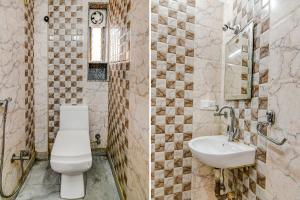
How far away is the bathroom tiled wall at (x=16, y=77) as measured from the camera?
1.63 meters

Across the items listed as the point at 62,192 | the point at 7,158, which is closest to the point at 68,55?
the point at 7,158

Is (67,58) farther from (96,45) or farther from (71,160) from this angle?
(71,160)

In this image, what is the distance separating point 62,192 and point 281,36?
194 cm

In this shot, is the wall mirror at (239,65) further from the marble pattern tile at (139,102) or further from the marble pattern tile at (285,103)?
the marble pattern tile at (139,102)

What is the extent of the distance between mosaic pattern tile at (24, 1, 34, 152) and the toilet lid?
378mm

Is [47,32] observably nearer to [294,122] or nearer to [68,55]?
[68,55]

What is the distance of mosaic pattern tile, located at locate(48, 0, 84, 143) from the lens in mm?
2578

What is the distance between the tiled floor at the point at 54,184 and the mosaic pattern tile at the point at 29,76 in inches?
12.0

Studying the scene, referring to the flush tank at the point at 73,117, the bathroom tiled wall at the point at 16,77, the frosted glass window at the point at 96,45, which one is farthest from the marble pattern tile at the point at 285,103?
the frosted glass window at the point at 96,45

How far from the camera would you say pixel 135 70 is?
1.45 metres

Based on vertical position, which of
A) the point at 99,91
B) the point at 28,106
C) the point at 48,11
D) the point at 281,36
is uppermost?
the point at 48,11

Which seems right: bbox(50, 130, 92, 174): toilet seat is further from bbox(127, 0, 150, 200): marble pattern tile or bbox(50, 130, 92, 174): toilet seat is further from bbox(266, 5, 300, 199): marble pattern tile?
bbox(266, 5, 300, 199): marble pattern tile

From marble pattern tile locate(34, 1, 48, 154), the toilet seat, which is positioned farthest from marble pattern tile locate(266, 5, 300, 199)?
marble pattern tile locate(34, 1, 48, 154)

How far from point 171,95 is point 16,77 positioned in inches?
55.4
